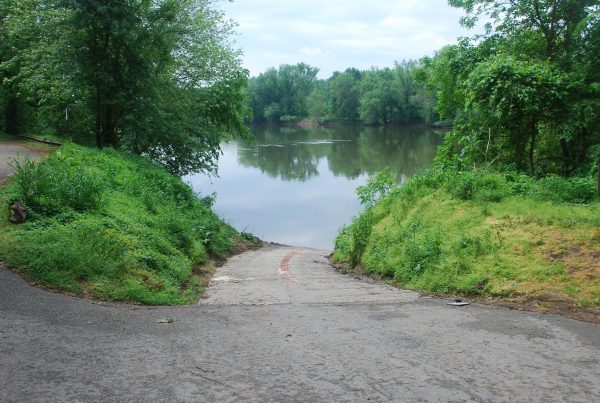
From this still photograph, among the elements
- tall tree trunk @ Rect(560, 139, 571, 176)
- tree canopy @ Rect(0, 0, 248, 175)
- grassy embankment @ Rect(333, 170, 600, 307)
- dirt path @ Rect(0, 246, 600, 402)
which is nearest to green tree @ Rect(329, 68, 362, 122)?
tree canopy @ Rect(0, 0, 248, 175)

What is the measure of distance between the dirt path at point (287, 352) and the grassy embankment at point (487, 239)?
3.28 ft

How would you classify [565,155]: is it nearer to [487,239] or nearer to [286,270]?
[487,239]

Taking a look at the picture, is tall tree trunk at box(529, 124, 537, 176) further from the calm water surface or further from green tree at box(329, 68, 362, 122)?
green tree at box(329, 68, 362, 122)

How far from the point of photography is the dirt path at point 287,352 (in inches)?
150

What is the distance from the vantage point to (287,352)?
4648 millimetres

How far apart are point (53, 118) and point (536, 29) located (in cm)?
1995

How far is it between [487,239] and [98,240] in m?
5.95

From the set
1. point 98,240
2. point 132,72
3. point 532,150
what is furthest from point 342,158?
point 98,240

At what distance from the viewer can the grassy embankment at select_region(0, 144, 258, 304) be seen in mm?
6461

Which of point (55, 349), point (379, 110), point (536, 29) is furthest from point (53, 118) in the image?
point (379, 110)

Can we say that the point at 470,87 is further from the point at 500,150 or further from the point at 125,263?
the point at 125,263

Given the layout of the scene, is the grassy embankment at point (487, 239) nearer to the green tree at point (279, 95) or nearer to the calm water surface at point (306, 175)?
the calm water surface at point (306, 175)

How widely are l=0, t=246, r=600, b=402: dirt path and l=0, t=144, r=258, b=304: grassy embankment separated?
0.52m

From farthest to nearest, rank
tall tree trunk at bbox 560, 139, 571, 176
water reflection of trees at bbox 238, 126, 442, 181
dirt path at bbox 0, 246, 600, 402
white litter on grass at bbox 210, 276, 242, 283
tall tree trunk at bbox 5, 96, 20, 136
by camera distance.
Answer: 1. water reflection of trees at bbox 238, 126, 442, 181
2. tall tree trunk at bbox 5, 96, 20, 136
3. tall tree trunk at bbox 560, 139, 571, 176
4. white litter on grass at bbox 210, 276, 242, 283
5. dirt path at bbox 0, 246, 600, 402
